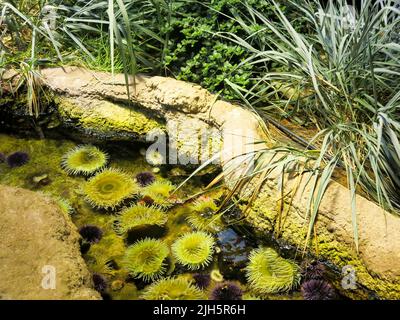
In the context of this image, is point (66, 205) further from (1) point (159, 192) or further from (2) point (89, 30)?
(2) point (89, 30)

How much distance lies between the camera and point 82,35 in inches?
154

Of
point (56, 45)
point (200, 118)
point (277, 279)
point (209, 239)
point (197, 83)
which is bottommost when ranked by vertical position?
point (277, 279)

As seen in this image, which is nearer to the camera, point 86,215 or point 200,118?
point 86,215

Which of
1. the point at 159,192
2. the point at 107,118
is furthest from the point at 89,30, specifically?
the point at 159,192

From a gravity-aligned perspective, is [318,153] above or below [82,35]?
below

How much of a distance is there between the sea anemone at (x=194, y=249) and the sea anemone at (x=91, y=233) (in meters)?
0.47

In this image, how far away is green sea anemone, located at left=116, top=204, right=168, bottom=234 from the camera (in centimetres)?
290

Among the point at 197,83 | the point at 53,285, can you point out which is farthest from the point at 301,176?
the point at 53,285

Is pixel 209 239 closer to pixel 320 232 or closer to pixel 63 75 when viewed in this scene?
pixel 320 232

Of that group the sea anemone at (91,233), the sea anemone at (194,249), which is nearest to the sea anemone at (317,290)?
the sea anemone at (194,249)

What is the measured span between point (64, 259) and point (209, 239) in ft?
2.90

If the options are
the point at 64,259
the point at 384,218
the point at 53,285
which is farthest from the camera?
the point at 384,218

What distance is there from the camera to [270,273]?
264 cm

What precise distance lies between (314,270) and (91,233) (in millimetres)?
1294
